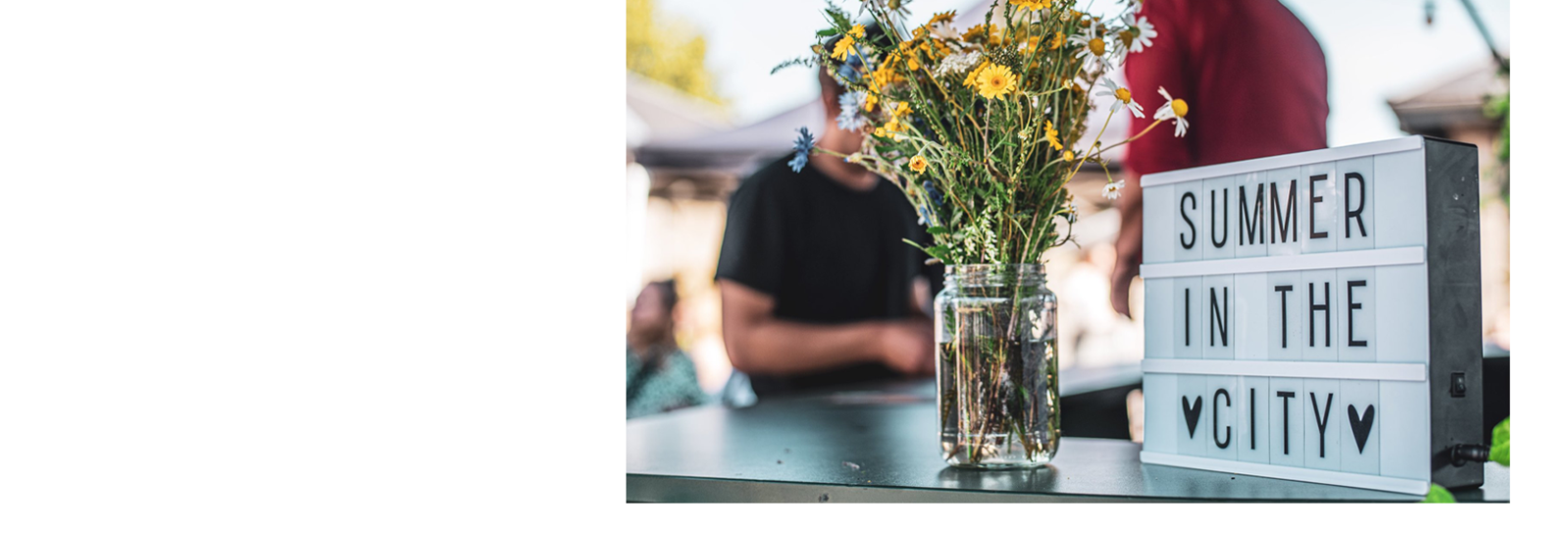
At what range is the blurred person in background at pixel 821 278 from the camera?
229cm

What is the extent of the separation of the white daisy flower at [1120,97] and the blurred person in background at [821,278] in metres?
1.25

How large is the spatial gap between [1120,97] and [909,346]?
1377mm

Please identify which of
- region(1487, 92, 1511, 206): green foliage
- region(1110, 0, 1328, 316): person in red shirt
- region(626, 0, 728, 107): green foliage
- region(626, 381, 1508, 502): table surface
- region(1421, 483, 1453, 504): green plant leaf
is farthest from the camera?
region(626, 0, 728, 107): green foliage

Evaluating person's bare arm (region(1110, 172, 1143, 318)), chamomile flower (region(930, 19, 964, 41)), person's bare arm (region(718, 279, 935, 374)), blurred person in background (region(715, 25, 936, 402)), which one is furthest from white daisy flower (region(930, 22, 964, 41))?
person's bare arm (region(718, 279, 935, 374))

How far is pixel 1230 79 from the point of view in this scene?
1273mm

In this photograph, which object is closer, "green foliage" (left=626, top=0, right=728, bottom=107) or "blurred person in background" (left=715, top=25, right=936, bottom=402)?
"blurred person in background" (left=715, top=25, right=936, bottom=402)

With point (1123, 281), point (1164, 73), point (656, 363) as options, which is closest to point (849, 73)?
point (1164, 73)

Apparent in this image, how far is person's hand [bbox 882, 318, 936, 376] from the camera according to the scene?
7.20 ft

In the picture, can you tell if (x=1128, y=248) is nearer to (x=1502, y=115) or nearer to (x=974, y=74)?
(x=974, y=74)

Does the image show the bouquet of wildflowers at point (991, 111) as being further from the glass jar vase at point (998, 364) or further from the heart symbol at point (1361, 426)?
the heart symbol at point (1361, 426)

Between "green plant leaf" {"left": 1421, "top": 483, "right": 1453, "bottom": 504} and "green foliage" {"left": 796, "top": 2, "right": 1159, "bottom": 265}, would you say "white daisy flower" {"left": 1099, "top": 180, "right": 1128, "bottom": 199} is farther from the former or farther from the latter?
"green plant leaf" {"left": 1421, "top": 483, "right": 1453, "bottom": 504}

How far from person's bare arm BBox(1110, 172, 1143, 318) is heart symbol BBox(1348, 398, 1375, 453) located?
1.76 feet

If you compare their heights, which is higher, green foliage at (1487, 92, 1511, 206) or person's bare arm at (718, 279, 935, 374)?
green foliage at (1487, 92, 1511, 206)
